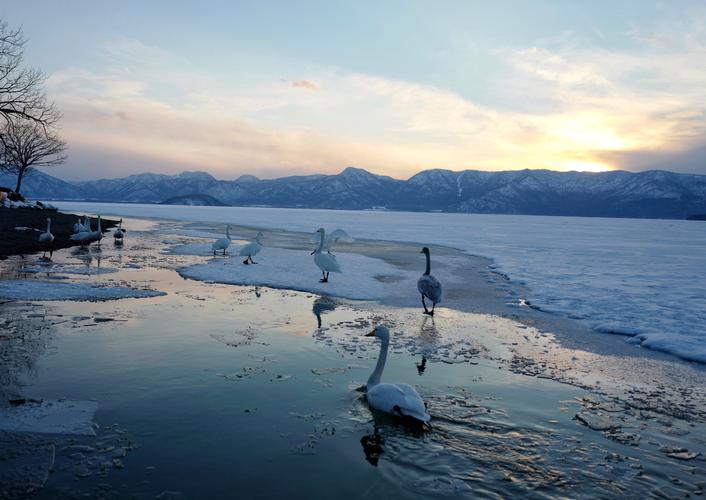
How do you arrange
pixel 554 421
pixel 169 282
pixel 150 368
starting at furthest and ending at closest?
1. pixel 169 282
2. pixel 150 368
3. pixel 554 421

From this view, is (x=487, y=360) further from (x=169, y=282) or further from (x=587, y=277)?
(x=587, y=277)

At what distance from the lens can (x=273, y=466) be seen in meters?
5.25

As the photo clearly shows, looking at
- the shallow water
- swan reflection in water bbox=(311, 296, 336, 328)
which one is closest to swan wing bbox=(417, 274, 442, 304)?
the shallow water

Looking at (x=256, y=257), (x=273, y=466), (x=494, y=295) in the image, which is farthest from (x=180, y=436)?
(x=256, y=257)

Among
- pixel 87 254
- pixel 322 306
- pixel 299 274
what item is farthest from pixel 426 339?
pixel 87 254

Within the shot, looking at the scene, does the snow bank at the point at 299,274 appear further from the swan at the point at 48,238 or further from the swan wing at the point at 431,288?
the swan at the point at 48,238

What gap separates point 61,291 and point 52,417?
28.7 feet

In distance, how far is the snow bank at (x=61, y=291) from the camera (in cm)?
1271

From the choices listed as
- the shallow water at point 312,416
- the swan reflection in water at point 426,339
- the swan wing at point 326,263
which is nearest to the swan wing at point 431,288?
the swan reflection in water at point 426,339

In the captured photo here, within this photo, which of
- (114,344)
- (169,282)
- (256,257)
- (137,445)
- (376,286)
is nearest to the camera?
(137,445)

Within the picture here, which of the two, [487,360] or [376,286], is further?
[376,286]

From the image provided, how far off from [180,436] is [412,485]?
279 centimetres

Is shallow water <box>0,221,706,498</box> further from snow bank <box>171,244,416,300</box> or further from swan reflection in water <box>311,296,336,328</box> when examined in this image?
snow bank <box>171,244,416,300</box>

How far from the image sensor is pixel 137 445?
5445 millimetres
